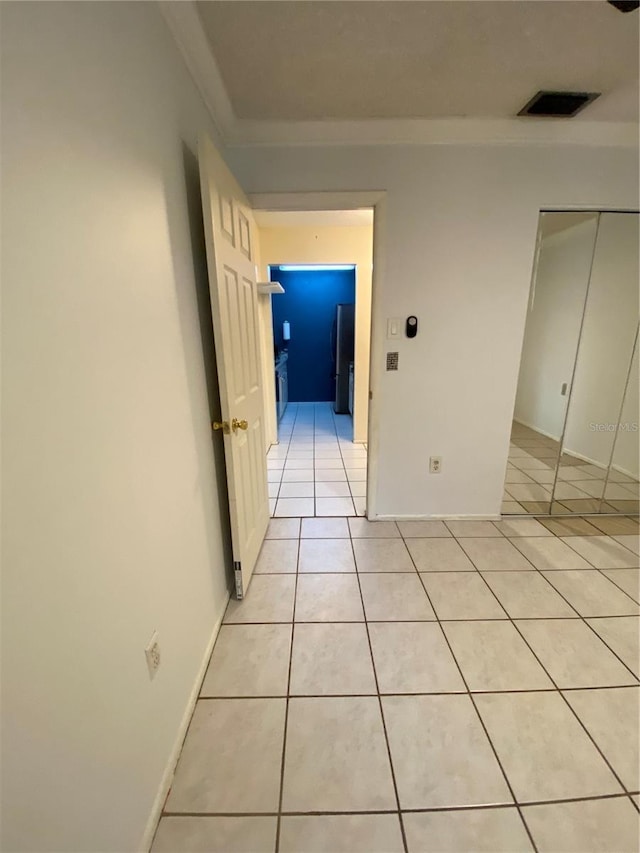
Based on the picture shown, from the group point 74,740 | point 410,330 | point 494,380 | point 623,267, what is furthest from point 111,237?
point 623,267

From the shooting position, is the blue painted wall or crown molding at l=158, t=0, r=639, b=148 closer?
crown molding at l=158, t=0, r=639, b=148

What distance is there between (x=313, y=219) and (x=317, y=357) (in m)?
3.18

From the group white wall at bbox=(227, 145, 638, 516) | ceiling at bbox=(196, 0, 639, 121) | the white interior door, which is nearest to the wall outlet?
the white interior door

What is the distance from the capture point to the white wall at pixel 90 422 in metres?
0.58

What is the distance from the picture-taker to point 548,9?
1.18m

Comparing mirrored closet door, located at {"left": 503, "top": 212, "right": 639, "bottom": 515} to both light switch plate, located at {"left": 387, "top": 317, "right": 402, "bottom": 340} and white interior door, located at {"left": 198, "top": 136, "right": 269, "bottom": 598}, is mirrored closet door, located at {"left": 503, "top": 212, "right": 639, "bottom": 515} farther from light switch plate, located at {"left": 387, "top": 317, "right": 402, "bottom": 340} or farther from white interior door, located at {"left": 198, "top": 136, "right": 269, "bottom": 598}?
white interior door, located at {"left": 198, "top": 136, "right": 269, "bottom": 598}

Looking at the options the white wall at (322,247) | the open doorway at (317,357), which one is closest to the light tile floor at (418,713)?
the open doorway at (317,357)

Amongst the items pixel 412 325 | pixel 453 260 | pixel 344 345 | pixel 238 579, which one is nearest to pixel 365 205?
pixel 453 260

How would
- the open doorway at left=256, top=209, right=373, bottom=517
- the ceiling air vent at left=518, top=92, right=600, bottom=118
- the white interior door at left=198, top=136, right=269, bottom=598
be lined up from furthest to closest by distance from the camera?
the open doorway at left=256, top=209, right=373, bottom=517
the ceiling air vent at left=518, top=92, right=600, bottom=118
the white interior door at left=198, top=136, right=269, bottom=598

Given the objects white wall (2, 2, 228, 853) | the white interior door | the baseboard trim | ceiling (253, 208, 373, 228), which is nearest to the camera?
white wall (2, 2, 228, 853)

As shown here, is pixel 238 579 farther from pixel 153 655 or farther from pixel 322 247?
pixel 322 247

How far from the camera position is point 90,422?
2.48 feet

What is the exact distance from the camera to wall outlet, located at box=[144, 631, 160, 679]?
0.99 m

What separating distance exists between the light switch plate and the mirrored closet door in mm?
891
